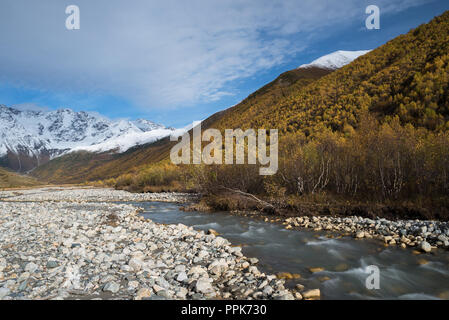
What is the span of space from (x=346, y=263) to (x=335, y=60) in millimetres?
166481

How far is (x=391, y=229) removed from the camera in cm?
1162

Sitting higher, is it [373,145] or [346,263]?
[373,145]

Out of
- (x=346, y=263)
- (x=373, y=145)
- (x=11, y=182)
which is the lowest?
(x=11, y=182)

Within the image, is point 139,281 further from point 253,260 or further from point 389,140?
point 389,140

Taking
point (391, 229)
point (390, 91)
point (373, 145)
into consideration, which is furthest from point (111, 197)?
point (390, 91)

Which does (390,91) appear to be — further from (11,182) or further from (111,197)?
(11,182)

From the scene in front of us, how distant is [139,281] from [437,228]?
12893mm

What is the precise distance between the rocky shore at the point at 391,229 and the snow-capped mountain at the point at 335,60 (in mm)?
142821

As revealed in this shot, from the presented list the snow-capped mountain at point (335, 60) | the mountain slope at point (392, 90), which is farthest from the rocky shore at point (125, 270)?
the snow-capped mountain at point (335, 60)

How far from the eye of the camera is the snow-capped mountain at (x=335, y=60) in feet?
456

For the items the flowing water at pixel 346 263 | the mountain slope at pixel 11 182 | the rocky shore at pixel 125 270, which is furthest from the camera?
the mountain slope at pixel 11 182

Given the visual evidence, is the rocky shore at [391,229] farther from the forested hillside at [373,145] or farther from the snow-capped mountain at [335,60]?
the snow-capped mountain at [335,60]

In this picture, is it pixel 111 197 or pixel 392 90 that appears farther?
pixel 111 197
